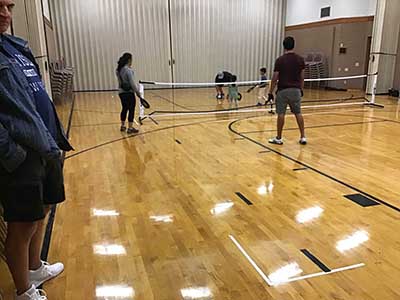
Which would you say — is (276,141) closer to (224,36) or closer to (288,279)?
(288,279)

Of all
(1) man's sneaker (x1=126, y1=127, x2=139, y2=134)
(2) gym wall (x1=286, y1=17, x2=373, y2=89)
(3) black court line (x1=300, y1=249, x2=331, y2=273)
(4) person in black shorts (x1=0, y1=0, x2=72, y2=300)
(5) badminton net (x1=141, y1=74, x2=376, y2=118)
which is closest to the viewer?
(4) person in black shorts (x1=0, y1=0, x2=72, y2=300)

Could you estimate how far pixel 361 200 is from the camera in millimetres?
3775

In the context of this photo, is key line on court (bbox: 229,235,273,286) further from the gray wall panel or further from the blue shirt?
the gray wall panel

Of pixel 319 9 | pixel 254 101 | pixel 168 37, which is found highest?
pixel 319 9

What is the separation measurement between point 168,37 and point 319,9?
21.7 ft

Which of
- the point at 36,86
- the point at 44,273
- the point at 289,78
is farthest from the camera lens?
the point at 289,78

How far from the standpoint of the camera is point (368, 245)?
9.46 feet

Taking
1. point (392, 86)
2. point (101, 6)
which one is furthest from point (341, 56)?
point (101, 6)

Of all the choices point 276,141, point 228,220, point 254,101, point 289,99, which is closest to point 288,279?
point 228,220

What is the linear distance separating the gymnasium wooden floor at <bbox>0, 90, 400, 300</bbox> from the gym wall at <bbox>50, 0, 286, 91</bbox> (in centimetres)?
1062

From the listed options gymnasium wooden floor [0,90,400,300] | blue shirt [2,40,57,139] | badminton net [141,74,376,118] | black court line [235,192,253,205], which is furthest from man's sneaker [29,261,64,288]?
badminton net [141,74,376,118]

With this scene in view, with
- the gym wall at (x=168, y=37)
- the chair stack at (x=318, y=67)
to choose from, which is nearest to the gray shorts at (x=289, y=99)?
the chair stack at (x=318, y=67)

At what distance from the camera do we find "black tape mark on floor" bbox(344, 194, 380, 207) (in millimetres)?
3672

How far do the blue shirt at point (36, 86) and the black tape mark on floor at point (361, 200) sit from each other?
2.95 m
